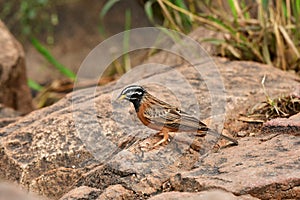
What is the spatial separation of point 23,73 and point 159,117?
130 inches

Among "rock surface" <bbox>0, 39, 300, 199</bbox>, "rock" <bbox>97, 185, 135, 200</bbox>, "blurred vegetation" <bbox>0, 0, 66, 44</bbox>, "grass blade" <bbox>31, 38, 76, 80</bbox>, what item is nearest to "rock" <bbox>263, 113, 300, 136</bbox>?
"rock surface" <bbox>0, 39, 300, 199</bbox>

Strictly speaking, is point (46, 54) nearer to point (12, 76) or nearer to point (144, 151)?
point (12, 76)

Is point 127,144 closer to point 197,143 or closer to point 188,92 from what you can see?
point 197,143

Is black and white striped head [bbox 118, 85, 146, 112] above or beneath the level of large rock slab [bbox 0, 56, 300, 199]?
above

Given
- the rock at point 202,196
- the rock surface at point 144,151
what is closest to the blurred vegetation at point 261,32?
the rock surface at point 144,151

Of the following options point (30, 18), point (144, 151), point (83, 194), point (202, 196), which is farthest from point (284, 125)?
point (30, 18)

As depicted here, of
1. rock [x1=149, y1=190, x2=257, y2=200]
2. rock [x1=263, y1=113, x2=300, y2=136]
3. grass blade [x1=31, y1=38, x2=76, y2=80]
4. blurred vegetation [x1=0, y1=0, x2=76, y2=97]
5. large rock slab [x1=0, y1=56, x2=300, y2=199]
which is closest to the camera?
rock [x1=149, y1=190, x2=257, y2=200]

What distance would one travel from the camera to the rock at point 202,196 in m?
3.44

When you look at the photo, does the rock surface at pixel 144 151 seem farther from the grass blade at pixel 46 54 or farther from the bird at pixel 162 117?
the grass blade at pixel 46 54

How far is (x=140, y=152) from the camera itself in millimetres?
4391

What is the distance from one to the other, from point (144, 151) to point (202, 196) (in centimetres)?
93

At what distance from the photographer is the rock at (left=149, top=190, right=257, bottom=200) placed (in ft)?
11.3

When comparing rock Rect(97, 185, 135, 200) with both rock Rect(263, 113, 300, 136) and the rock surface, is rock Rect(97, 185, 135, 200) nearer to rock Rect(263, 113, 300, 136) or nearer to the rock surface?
the rock surface

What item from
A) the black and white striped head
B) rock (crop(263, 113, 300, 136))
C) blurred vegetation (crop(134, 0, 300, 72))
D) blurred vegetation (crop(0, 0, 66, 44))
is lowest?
blurred vegetation (crop(0, 0, 66, 44))
